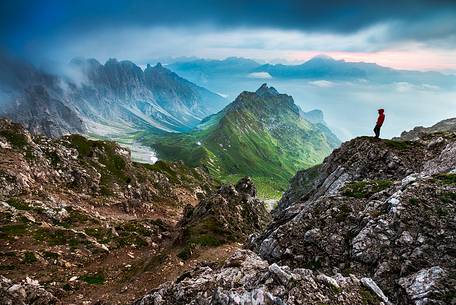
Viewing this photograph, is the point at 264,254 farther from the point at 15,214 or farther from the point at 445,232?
the point at 15,214

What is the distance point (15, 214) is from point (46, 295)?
2719cm

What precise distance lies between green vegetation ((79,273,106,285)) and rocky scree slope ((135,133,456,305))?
15306 millimetres

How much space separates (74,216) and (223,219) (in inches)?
1143

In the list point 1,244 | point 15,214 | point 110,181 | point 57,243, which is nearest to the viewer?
point 1,244

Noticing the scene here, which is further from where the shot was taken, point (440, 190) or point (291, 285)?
point (440, 190)

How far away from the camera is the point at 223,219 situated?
51.2 m

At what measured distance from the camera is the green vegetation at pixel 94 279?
125 ft

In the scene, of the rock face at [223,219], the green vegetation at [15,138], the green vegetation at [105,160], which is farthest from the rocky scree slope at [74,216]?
the rock face at [223,219]

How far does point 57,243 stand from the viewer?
47.2 m

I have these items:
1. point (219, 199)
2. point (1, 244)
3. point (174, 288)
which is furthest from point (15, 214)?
point (174, 288)

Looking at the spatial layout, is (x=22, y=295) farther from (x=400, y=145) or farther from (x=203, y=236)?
(x=400, y=145)

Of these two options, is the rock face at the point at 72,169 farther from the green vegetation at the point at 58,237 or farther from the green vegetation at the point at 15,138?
the green vegetation at the point at 58,237

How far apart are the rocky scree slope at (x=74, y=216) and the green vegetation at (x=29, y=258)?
0.34ft

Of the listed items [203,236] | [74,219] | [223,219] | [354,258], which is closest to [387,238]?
[354,258]
